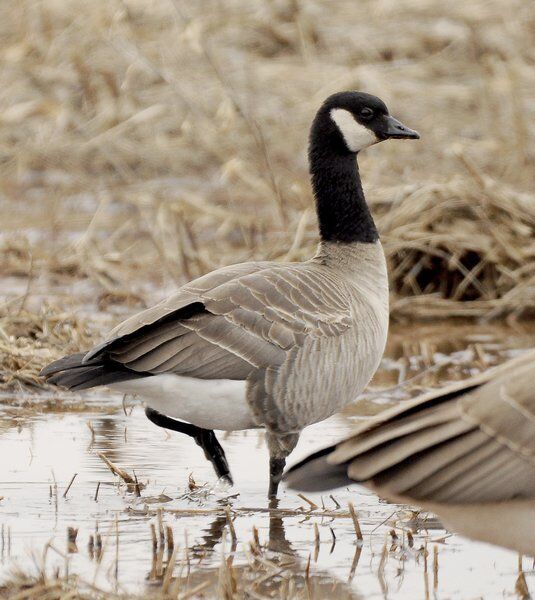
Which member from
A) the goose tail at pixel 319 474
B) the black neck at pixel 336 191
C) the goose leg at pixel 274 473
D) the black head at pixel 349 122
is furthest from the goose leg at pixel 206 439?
the goose tail at pixel 319 474

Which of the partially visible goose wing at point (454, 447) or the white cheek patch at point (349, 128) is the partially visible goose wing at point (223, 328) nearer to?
the white cheek patch at point (349, 128)

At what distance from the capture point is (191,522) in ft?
17.3

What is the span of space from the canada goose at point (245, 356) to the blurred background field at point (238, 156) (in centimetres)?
63

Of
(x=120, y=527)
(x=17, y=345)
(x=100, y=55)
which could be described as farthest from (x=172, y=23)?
(x=120, y=527)

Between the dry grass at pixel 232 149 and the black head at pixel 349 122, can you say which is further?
the dry grass at pixel 232 149

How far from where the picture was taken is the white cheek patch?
698 cm

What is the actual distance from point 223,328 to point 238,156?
286 inches

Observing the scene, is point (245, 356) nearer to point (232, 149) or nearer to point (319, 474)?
point (319, 474)

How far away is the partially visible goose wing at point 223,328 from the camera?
563cm

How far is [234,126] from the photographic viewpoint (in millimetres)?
13203

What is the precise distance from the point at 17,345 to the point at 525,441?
14.9 feet

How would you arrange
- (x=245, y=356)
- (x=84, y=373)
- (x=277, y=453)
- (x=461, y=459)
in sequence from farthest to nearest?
(x=277, y=453) < (x=245, y=356) < (x=84, y=373) < (x=461, y=459)

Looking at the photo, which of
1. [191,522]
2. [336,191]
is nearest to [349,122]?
[336,191]

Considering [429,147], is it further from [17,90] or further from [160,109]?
[17,90]
